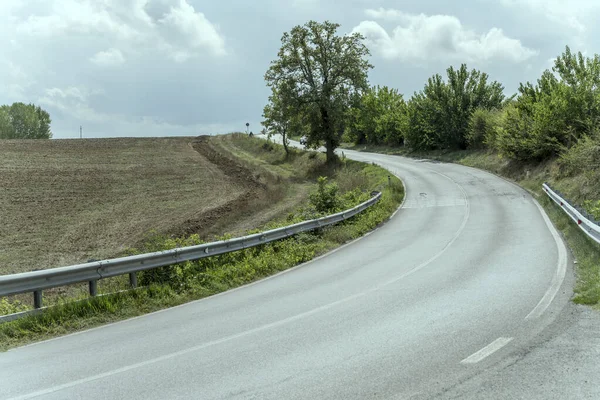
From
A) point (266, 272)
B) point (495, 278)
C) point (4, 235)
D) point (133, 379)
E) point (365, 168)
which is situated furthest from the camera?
point (365, 168)

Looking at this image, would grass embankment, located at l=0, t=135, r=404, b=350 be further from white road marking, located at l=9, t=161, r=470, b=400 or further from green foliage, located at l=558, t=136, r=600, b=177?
green foliage, located at l=558, t=136, r=600, b=177

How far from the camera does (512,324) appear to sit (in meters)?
7.39

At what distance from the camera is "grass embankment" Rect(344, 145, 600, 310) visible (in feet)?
33.2

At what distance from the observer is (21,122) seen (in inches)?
4434

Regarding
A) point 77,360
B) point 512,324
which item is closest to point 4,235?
point 77,360

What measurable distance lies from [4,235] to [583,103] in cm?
2954

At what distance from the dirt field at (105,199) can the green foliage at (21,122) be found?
59.0 meters

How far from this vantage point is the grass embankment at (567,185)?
1011 centimetres

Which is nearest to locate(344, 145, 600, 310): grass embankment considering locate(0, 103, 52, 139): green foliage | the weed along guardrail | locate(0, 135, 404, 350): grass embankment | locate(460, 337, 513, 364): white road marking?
locate(460, 337, 513, 364): white road marking

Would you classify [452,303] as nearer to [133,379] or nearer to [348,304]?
[348,304]

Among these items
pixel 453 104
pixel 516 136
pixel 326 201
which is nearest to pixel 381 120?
pixel 453 104

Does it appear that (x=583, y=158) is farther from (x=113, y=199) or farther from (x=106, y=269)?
(x=113, y=199)

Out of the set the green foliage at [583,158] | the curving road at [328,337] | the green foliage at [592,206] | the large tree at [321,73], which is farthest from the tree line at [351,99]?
the curving road at [328,337]

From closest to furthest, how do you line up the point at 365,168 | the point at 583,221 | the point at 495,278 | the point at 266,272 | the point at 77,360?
the point at 77,360 → the point at 495,278 → the point at 266,272 → the point at 583,221 → the point at 365,168
